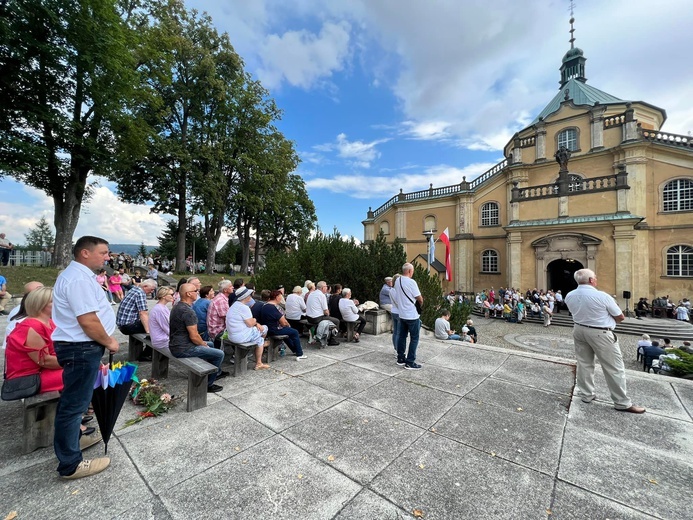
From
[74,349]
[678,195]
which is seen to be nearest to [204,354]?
[74,349]

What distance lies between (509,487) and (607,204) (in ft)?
87.7

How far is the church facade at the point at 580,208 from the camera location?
2050 cm

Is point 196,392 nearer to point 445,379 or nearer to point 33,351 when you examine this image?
point 33,351

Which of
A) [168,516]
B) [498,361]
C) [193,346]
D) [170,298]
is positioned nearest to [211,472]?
[168,516]

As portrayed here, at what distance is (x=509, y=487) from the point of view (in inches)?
94.6

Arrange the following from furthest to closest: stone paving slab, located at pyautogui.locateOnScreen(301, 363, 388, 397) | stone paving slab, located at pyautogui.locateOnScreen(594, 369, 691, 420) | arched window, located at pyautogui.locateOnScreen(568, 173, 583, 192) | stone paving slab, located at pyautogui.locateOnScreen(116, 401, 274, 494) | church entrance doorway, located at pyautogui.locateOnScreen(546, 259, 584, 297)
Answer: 1. church entrance doorway, located at pyautogui.locateOnScreen(546, 259, 584, 297)
2. arched window, located at pyautogui.locateOnScreen(568, 173, 583, 192)
3. stone paving slab, located at pyautogui.locateOnScreen(301, 363, 388, 397)
4. stone paving slab, located at pyautogui.locateOnScreen(594, 369, 691, 420)
5. stone paving slab, located at pyautogui.locateOnScreen(116, 401, 274, 494)

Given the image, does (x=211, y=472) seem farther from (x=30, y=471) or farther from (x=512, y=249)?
(x=512, y=249)

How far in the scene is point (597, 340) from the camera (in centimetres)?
386

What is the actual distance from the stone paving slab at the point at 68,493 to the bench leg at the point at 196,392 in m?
0.98

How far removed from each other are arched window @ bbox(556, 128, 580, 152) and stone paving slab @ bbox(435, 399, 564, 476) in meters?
30.7

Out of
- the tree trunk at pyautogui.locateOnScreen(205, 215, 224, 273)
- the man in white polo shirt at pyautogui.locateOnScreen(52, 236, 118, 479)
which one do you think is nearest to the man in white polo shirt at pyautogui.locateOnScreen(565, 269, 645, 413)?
the man in white polo shirt at pyautogui.locateOnScreen(52, 236, 118, 479)

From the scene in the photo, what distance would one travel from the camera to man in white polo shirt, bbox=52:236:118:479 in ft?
7.48

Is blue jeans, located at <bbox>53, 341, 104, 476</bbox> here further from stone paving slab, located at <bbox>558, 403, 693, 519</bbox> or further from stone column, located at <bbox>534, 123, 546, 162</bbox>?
stone column, located at <bbox>534, 123, 546, 162</bbox>

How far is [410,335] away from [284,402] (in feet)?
8.20
